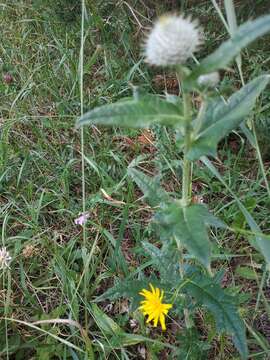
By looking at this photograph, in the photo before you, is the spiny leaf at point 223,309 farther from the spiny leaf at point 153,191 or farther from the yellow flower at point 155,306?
the spiny leaf at point 153,191

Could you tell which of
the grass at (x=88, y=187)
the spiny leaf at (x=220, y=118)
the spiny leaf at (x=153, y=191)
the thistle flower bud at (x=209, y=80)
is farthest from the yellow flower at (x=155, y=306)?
the thistle flower bud at (x=209, y=80)

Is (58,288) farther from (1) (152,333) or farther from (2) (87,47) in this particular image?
(2) (87,47)

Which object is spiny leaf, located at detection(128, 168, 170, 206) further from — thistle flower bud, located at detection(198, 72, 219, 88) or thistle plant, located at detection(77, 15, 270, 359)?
thistle flower bud, located at detection(198, 72, 219, 88)

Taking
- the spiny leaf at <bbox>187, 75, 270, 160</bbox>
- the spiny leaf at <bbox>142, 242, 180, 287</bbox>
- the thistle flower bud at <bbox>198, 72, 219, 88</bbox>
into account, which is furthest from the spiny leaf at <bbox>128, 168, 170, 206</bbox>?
the thistle flower bud at <bbox>198, 72, 219, 88</bbox>

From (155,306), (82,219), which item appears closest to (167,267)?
(155,306)

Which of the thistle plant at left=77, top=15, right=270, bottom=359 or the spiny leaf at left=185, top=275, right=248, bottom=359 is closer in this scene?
the thistle plant at left=77, top=15, right=270, bottom=359

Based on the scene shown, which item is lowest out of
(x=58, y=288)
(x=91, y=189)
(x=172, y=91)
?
(x=58, y=288)

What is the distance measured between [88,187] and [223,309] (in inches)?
37.2

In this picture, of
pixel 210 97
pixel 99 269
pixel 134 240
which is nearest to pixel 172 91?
pixel 134 240

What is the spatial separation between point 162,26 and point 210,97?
151 mm

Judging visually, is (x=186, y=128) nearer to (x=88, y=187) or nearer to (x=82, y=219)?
(x=82, y=219)

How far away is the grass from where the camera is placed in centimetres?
161

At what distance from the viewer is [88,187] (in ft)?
6.73

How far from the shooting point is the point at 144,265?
165cm
